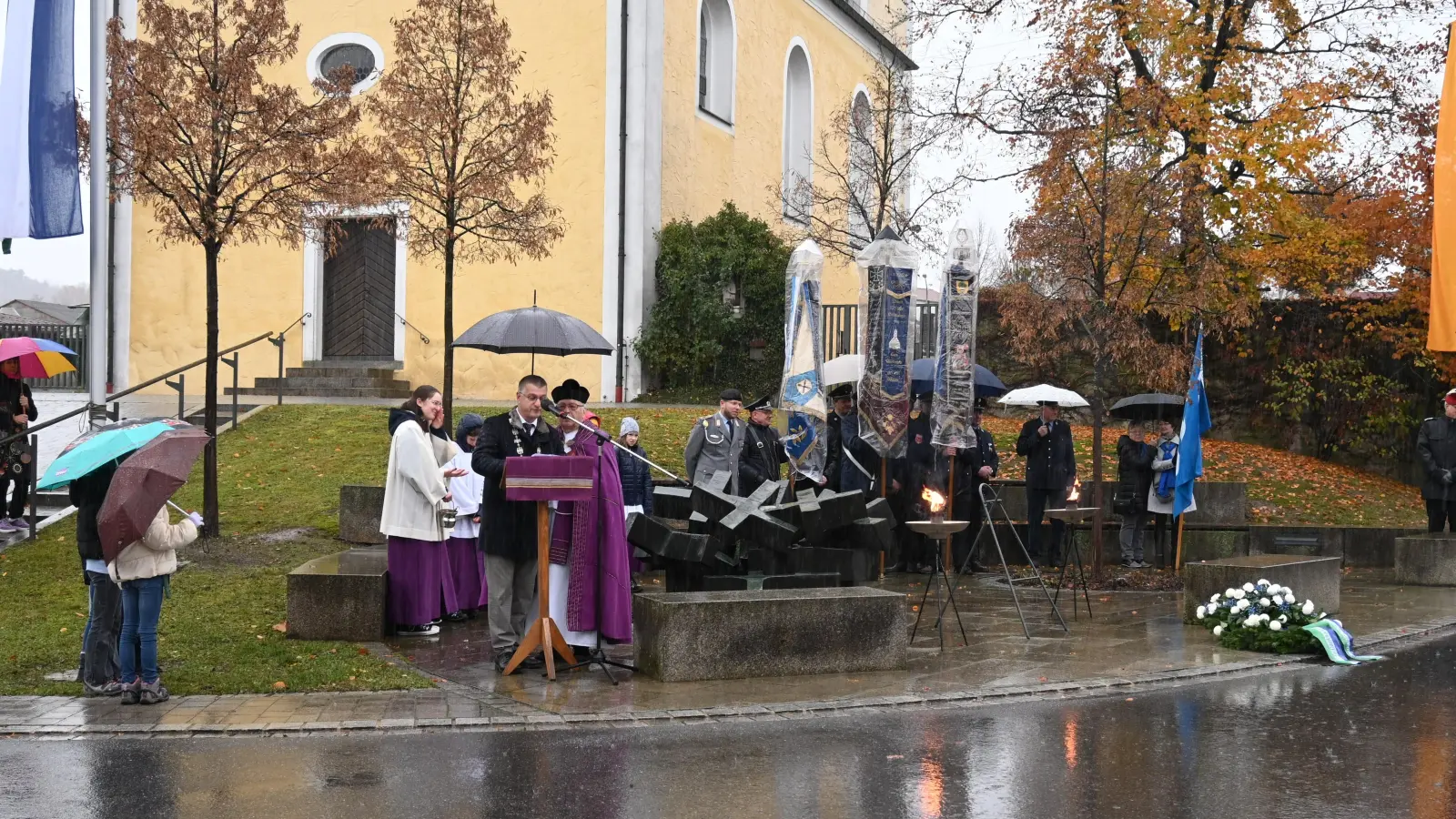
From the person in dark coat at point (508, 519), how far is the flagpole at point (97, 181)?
216 inches

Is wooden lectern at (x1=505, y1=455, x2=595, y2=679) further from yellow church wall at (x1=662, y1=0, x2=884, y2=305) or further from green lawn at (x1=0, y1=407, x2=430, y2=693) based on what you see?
yellow church wall at (x1=662, y1=0, x2=884, y2=305)

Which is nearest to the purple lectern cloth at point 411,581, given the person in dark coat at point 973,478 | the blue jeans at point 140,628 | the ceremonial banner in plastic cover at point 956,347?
the blue jeans at point 140,628

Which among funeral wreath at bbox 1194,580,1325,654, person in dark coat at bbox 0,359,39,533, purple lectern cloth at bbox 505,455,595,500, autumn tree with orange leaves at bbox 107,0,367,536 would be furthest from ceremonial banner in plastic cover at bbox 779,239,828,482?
person in dark coat at bbox 0,359,39,533

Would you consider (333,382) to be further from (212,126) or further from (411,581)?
(411,581)

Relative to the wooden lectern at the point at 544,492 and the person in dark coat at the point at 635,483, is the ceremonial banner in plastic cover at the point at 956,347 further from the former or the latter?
the wooden lectern at the point at 544,492

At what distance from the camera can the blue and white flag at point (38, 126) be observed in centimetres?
1206

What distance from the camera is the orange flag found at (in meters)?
10.3

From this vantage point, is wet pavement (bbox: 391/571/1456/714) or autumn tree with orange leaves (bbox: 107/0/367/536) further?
autumn tree with orange leaves (bbox: 107/0/367/536)

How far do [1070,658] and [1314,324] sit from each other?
1651 centimetres

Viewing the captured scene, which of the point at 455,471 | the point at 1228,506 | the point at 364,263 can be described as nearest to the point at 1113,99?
the point at 1228,506

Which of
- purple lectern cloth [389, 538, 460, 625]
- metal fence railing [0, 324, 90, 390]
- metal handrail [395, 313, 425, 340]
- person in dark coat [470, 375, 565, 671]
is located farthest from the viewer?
metal fence railing [0, 324, 90, 390]

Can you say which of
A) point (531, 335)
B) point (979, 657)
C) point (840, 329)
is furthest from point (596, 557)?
point (840, 329)

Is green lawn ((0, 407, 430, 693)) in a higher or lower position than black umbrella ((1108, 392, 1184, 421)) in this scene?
lower

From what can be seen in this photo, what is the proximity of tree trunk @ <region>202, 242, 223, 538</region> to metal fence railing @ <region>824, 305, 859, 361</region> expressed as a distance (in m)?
12.1
